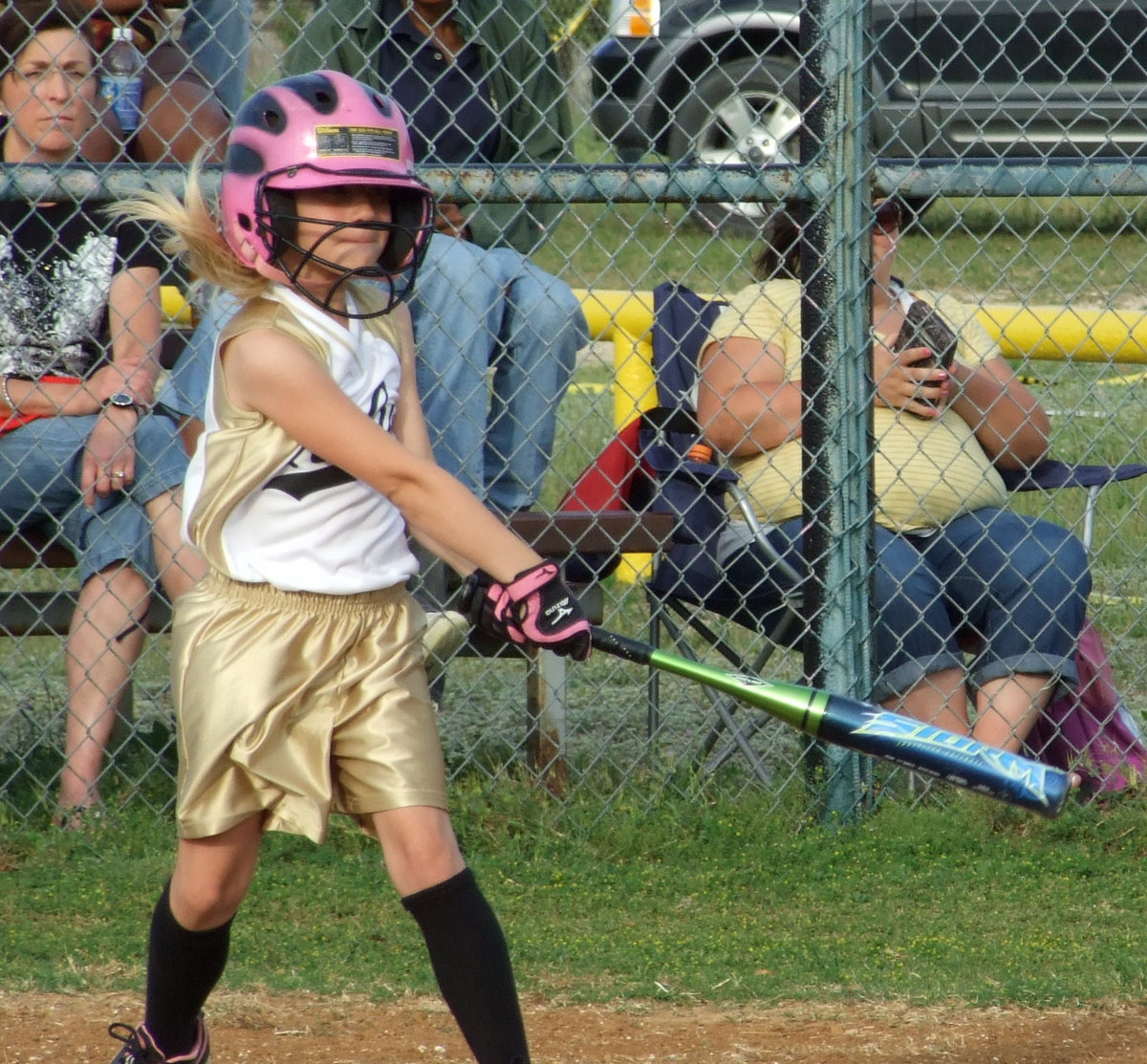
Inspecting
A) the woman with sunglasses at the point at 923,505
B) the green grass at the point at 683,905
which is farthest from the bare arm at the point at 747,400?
the green grass at the point at 683,905

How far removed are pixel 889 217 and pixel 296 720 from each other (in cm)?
240

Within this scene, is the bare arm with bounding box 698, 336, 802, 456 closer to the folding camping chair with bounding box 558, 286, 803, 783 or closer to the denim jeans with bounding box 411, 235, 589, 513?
the folding camping chair with bounding box 558, 286, 803, 783

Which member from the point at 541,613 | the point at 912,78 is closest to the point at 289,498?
the point at 541,613

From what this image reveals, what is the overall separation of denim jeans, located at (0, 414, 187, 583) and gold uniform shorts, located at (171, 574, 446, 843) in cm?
159

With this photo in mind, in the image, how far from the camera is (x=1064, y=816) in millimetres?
4219

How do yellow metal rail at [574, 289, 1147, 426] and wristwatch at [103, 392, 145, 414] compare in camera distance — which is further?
yellow metal rail at [574, 289, 1147, 426]

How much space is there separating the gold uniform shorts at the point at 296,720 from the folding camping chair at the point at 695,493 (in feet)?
5.73

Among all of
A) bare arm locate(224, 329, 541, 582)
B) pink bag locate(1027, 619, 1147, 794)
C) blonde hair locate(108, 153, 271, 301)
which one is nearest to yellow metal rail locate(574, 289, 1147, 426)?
pink bag locate(1027, 619, 1147, 794)

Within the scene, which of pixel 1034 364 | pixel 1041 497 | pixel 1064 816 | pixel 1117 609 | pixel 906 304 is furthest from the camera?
pixel 1034 364

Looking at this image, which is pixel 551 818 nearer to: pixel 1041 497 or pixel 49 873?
pixel 49 873

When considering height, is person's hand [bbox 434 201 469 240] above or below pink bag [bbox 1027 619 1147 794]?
above

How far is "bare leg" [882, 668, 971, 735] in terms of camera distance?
4.26m

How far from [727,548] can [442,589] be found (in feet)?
2.45

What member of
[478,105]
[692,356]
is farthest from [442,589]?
[478,105]
